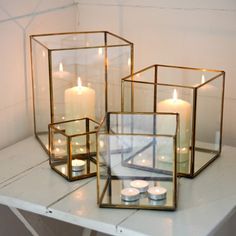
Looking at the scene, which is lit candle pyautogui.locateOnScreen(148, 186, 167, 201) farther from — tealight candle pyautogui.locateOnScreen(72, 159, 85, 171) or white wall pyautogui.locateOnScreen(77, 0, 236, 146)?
white wall pyautogui.locateOnScreen(77, 0, 236, 146)

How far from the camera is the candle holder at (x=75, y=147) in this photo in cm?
110

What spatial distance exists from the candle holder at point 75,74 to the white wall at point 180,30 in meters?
0.09

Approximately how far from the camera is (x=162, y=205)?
3.16ft

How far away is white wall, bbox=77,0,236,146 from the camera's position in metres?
1.23

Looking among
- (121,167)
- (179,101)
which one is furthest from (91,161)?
(179,101)

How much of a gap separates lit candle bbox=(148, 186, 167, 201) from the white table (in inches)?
1.3

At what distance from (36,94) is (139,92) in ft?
0.82

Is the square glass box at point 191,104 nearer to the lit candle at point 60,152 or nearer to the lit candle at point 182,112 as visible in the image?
the lit candle at point 182,112

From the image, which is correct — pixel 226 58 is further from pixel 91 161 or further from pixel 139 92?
pixel 91 161

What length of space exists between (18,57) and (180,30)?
0.37 m

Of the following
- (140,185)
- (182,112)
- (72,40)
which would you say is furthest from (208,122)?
(72,40)

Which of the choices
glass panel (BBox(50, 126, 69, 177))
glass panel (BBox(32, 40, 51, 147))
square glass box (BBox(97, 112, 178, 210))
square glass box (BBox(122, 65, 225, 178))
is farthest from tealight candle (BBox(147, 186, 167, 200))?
glass panel (BBox(32, 40, 51, 147))

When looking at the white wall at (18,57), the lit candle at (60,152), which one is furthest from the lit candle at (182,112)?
the white wall at (18,57)

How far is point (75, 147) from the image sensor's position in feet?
3.73
